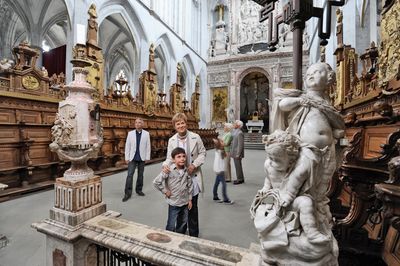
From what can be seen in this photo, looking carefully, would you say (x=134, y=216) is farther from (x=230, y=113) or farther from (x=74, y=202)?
(x=230, y=113)

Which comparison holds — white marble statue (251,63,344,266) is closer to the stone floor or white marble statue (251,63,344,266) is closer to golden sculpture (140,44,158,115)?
the stone floor

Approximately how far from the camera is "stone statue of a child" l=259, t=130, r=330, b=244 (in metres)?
0.96

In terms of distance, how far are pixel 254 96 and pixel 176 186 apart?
1879 centimetres

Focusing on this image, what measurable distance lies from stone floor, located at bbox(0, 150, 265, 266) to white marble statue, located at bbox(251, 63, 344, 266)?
60.7 inches

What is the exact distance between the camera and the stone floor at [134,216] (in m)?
2.29

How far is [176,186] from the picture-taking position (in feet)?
7.42

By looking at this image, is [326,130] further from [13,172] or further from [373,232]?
[13,172]

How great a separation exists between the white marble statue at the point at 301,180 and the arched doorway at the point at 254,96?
60.9 ft

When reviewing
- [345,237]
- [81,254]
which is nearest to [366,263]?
[345,237]

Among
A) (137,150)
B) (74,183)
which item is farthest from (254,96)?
(74,183)

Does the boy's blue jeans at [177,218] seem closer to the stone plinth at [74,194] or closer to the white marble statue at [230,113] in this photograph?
the stone plinth at [74,194]

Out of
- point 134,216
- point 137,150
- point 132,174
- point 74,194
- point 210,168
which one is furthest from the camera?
point 210,168

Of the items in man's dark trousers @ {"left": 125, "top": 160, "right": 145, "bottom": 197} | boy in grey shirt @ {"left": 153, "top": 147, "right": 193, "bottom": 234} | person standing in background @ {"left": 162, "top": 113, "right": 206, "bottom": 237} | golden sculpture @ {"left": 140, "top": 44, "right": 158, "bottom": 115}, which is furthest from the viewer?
golden sculpture @ {"left": 140, "top": 44, "right": 158, "bottom": 115}

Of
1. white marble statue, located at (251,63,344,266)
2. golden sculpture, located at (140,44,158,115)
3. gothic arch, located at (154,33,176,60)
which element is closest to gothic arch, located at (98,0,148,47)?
golden sculpture, located at (140,44,158,115)
